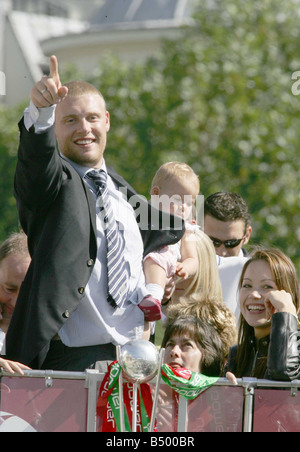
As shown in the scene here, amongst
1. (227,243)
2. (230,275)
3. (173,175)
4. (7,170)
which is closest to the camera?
(173,175)

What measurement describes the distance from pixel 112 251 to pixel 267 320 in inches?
30.6

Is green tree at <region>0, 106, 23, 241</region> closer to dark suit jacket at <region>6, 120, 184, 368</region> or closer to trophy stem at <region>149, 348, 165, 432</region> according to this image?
dark suit jacket at <region>6, 120, 184, 368</region>

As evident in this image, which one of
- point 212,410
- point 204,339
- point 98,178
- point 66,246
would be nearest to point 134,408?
point 212,410

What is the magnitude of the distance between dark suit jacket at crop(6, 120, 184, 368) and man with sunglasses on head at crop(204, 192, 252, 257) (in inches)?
76.1

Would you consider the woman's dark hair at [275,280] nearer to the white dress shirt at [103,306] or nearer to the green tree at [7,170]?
the white dress shirt at [103,306]

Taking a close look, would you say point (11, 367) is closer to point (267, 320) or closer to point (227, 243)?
point (267, 320)

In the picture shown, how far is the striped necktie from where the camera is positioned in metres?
4.29

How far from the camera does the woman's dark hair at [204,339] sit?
179 inches

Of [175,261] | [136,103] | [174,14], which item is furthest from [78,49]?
[175,261]

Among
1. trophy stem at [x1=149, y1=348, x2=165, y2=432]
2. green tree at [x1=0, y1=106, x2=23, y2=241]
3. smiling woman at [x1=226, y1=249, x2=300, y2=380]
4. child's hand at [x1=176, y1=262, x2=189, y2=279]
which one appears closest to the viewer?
trophy stem at [x1=149, y1=348, x2=165, y2=432]

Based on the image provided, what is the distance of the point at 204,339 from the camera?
4.59 meters

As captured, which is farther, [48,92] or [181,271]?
[181,271]

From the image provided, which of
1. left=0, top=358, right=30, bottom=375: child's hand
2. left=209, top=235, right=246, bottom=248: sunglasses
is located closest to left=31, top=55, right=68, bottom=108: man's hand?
left=0, top=358, right=30, bottom=375: child's hand

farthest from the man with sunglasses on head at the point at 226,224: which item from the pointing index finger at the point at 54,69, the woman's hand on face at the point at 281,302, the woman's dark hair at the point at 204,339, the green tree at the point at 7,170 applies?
the green tree at the point at 7,170
